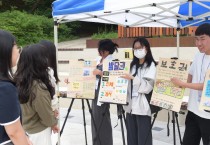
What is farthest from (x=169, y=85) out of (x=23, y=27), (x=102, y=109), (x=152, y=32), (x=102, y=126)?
(x=23, y=27)

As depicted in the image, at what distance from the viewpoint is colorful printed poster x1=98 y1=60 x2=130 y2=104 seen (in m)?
3.50

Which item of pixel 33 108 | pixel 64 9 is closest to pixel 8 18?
pixel 64 9

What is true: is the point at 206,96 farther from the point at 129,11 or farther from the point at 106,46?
the point at 129,11

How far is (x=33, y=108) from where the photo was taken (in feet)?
8.68

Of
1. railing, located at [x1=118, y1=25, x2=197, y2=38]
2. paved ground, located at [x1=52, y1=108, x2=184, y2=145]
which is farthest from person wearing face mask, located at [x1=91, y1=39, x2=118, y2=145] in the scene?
railing, located at [x1=118, y1=25, x2=197, y2=38]

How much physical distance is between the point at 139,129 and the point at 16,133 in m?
2.04

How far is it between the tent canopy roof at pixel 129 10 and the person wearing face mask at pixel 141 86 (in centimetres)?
46

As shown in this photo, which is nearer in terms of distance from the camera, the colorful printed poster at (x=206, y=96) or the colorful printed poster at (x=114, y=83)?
the colorful printed poster at (x=206, y=96)

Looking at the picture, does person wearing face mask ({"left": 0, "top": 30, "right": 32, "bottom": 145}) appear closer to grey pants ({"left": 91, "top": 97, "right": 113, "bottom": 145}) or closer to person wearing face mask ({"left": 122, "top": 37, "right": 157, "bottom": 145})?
person wearing face mask ({"left": 122, "top": 37, "right": 157, "bottom": 145})

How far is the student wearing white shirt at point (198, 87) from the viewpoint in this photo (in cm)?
291

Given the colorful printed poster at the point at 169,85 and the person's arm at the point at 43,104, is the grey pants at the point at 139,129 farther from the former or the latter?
the person's arm at the point at 43,104

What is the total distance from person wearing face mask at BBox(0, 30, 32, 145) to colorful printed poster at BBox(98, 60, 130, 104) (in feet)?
5.80

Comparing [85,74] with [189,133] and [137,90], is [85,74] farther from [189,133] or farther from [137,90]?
[189,133]

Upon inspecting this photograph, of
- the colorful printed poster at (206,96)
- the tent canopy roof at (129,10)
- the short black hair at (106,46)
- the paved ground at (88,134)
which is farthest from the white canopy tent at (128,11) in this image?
the paved ground at (88,134)
